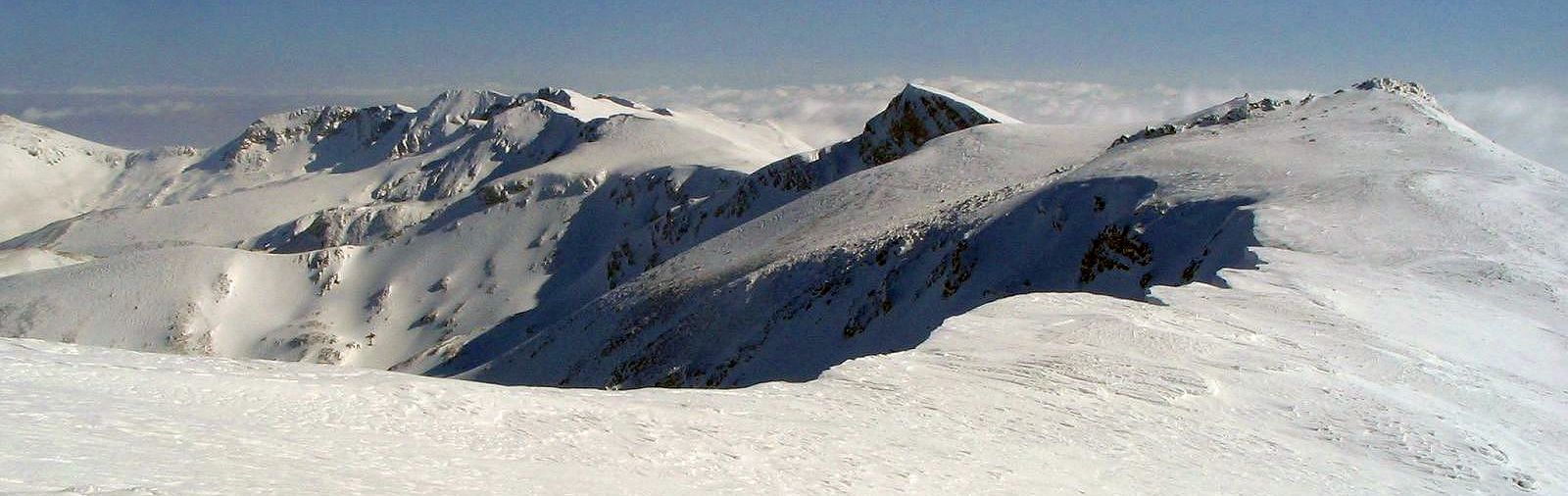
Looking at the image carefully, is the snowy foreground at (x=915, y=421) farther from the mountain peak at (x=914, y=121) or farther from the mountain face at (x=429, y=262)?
the mountain peak at (x=914, y=121)

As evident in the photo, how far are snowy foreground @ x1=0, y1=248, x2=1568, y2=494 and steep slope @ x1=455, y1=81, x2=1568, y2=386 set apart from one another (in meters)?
3.49

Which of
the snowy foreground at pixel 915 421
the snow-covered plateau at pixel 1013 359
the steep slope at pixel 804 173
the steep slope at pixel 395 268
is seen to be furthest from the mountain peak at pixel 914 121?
the snowy foreground at pixel 915 421

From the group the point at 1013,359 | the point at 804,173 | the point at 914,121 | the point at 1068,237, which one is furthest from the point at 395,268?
the point at 1013,359

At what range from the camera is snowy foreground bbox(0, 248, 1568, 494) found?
7.37 m

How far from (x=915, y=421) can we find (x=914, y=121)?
87201 millimetres

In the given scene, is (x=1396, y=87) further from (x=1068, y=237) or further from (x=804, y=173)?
(x=804, y=173)

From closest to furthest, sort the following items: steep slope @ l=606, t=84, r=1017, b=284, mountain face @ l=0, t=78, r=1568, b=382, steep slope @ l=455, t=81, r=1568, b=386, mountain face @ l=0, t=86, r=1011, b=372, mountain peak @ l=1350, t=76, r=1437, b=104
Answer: steep slope @ l=455, t=81, r=1568, b=386 < mountain face @ l=0, t=78, r=1568, b=382 < mountain peak @ l=1350, t=76, r=1437, b=104 < steep slope @ l=606, t=84, r=1017, b=284 < mountain face @ l=0, t=86, r=1011, b=372

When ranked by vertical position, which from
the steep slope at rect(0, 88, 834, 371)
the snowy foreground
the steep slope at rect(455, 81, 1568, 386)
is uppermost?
the steep slope at rect(0, 88, 834, 371)

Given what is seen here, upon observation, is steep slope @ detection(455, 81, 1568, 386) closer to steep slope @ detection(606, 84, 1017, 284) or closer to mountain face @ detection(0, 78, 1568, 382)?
mountain face @ detection(0, 78, 1568, 382)

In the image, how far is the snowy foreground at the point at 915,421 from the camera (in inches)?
290

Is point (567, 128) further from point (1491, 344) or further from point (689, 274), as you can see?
point (1491, 344)

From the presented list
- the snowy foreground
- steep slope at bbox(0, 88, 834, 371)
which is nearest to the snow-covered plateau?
the snowy foreground

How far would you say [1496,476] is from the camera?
1031 centimetres

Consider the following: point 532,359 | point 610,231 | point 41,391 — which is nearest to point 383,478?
point 41,391
